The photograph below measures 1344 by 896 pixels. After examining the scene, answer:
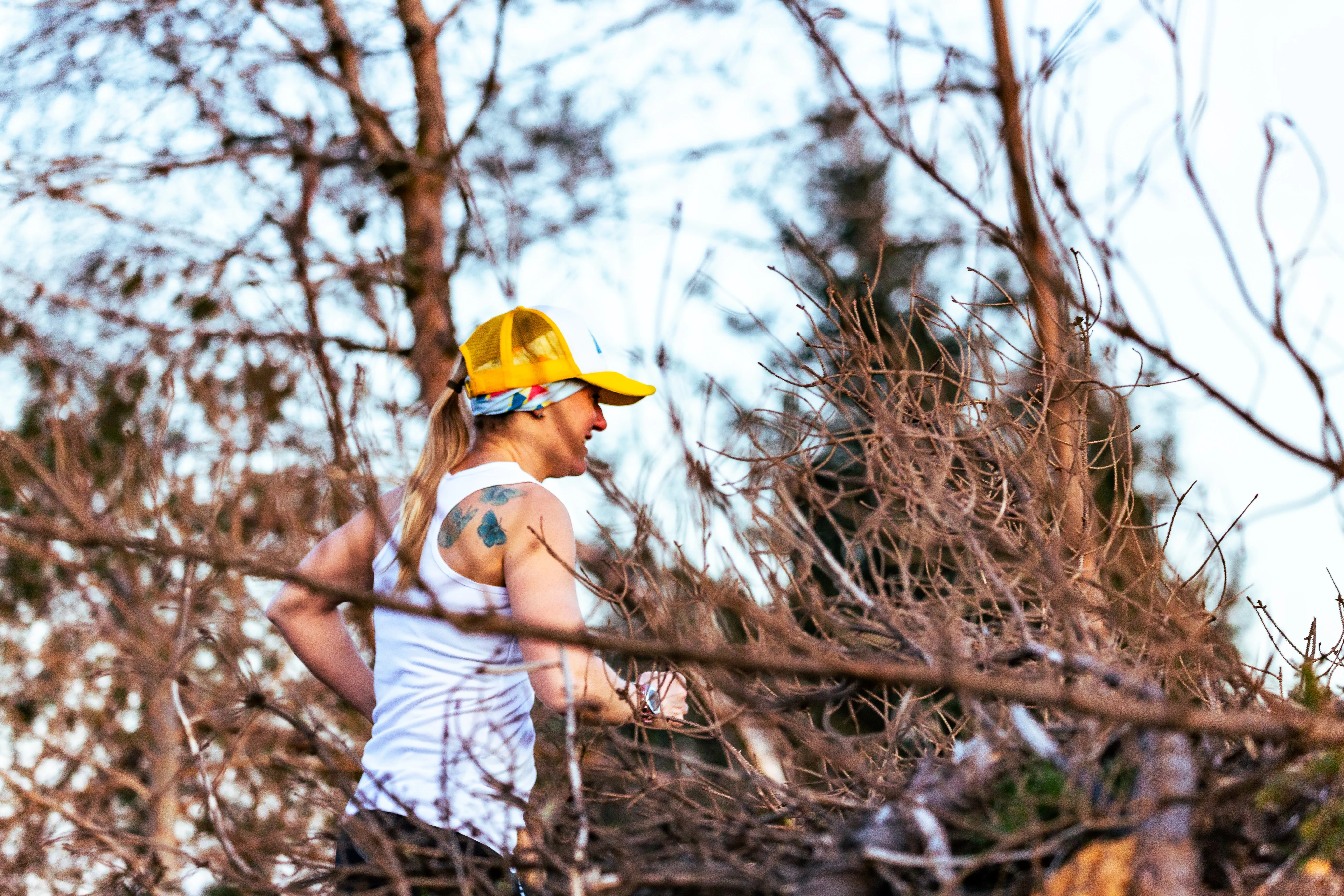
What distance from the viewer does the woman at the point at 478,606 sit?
1935 mm

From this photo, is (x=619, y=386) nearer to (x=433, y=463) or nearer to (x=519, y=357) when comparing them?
(x=519, y=357)

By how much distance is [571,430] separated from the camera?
2.47 meters

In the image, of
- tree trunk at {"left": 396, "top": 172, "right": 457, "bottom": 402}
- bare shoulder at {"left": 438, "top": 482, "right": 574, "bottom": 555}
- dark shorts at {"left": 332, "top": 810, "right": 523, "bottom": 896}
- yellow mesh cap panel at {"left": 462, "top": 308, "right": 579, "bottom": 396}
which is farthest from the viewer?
tree trunk at {"left": 396, "top": 172, "right": 457, "bottom": 402}

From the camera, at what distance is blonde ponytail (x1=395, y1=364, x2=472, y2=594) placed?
2172 mm

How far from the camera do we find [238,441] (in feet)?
23.5

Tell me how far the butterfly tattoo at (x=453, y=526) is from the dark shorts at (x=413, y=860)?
1.61 feet

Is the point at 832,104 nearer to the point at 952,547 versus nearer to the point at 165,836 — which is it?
the point at 952,547

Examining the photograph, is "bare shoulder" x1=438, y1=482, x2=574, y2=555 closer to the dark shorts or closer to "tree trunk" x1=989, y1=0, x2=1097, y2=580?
the dark shorts

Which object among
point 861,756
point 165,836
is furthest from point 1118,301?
point 165,836

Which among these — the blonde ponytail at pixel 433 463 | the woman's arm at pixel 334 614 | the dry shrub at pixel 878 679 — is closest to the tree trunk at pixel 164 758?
the dry shrub at pixel 878 679

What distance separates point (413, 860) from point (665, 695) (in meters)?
0.57

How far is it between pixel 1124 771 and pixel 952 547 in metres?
0.89

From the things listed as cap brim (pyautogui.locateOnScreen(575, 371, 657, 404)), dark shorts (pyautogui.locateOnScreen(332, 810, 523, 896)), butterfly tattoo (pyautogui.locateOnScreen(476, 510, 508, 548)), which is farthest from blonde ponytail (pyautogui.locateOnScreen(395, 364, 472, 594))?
dark shorts (pyautogui.locateOnScreen(332, 810, 523, 896))

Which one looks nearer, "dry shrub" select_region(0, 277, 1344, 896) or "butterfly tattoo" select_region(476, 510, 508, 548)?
"dry shrub" select_region(0, 277, 1344, 896)
